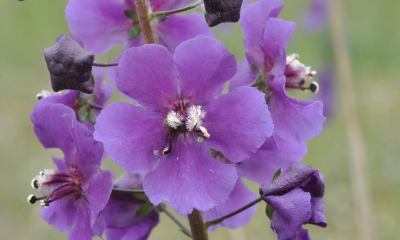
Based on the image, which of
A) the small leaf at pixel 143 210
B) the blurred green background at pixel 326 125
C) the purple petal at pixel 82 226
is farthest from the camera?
the blurred green background at pixel 326 125

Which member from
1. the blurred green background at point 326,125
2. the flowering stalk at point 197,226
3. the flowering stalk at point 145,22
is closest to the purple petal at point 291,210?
the flowering stalk at point 197,226

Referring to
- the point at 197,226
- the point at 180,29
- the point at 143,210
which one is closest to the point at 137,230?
the point at 143,210

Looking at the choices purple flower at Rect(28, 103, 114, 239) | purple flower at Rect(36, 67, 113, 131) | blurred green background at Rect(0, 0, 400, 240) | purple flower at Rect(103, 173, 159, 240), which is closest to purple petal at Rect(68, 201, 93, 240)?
purple flower at Rect(28, 103, 114, 239)

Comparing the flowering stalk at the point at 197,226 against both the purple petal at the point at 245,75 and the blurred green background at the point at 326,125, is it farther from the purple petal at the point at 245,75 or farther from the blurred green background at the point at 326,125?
the blurred green background at the point at 326,125

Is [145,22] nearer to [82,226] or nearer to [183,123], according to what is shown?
[183,123]

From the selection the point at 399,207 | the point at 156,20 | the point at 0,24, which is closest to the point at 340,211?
the point at 399,207
